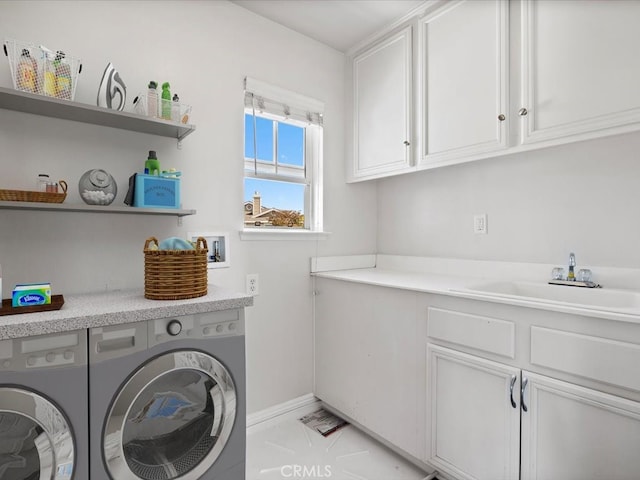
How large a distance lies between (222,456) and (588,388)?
A: 137 cm

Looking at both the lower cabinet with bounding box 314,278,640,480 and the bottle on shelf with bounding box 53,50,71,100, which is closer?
the lower cabinet with bounding box 314,278,640,480

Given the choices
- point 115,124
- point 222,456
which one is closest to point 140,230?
point 115,124

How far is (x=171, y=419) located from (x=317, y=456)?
0.91 m

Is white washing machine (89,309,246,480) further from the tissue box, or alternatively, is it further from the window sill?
the window sill

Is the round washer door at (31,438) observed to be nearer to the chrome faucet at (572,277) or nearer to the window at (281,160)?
the window at (281,160)

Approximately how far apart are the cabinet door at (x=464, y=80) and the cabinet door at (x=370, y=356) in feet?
2.83

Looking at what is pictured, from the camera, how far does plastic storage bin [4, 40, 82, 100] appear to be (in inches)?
49.0

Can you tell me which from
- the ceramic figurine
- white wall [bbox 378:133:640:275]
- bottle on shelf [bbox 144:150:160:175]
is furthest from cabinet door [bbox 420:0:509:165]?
the ceramic figurine

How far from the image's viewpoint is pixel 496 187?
2020 millimetres

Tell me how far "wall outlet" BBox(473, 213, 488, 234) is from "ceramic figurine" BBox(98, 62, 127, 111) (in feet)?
6.46

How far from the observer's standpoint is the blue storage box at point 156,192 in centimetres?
149

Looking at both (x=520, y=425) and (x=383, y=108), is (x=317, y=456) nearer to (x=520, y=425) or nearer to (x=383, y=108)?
(x=520, y=425)

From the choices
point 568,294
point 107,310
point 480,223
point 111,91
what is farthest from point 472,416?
point 111,91

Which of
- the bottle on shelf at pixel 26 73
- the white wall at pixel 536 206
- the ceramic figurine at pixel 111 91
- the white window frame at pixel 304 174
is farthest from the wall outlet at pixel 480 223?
the bottle on shelf at pixel 26 73
